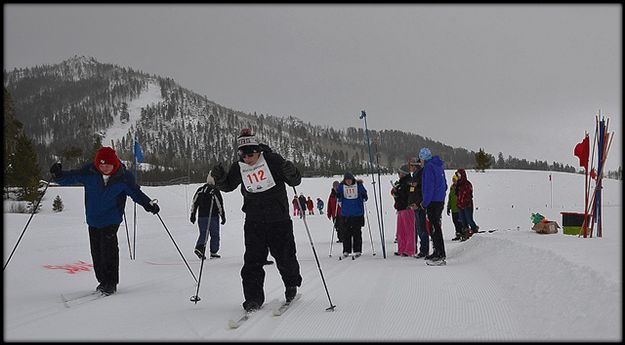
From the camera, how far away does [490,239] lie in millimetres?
8547

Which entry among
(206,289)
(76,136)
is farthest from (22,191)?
(76,136)

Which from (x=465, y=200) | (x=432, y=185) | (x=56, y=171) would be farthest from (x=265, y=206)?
(x=465, y=200)

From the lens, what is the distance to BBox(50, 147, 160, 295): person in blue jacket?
580cm

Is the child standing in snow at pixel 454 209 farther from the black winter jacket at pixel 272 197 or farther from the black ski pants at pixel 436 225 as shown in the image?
the black winter jacket at pixel 272 197

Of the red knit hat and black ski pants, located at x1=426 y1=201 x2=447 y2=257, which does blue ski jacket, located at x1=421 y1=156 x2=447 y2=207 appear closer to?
black ski pants, located at x1=426 y1=201 x2=447 y2=257

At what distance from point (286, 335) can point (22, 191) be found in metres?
37.1

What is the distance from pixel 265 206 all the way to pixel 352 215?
19.1ft

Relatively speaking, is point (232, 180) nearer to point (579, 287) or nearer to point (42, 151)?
point (579, 287)

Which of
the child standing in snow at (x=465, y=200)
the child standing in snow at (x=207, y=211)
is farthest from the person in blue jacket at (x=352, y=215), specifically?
the child standing in snow at (x=465, y=200)

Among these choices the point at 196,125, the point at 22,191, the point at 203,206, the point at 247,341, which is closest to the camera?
the point at 247,341

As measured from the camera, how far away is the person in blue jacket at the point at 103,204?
5.80 m

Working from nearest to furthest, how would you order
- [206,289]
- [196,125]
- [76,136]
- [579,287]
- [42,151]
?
[579,287]
[206,289]
[42,151]
[76,136]
[196,125]

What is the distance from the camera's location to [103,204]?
5828 millimetres

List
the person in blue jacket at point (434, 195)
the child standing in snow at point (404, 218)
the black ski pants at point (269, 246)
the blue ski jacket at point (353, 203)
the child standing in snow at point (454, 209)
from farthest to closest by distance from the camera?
the child standing in snow at point (454, 209), the blue ski jacket at point (353, 203), the child standing in snow at point (404, 218), the person in blue jacket at point (434, 195), the black ski pants at point (269, 246)
